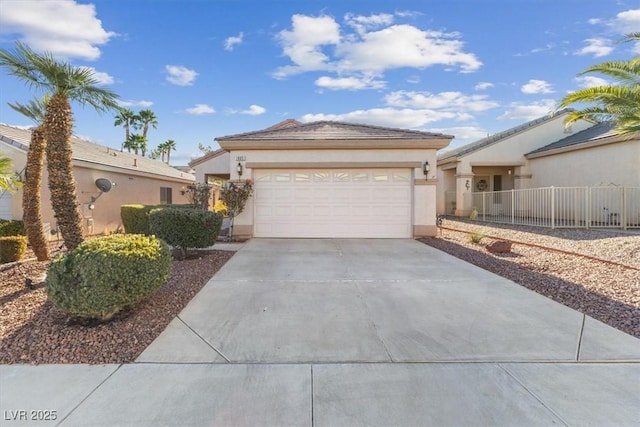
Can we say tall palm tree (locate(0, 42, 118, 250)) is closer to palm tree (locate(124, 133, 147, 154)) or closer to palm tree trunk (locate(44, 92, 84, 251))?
palm tree trunk (locate(44, 92, 84, 251))

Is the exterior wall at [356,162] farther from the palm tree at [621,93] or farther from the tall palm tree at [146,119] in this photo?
the tall palm tree at [146,119]

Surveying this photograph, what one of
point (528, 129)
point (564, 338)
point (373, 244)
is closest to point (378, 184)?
point (373, 244)

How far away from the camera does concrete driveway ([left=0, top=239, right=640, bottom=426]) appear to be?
9.21 feet

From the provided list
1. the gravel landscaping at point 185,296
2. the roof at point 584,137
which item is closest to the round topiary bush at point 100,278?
the gravel landscaping at point 185,296

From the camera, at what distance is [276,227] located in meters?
12.2

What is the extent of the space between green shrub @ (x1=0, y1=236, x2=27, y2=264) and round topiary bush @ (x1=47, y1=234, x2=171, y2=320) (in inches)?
204

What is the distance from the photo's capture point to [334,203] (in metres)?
12.2

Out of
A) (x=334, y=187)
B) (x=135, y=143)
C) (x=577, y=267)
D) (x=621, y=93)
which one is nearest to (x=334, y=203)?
(x=334, y=187)

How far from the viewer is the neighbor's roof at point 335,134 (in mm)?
11891

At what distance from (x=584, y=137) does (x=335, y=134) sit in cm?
1381

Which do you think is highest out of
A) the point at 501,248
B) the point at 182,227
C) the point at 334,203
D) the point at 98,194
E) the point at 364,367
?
the point at 98,194

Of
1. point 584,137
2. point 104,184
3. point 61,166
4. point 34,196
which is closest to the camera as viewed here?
point 61,166

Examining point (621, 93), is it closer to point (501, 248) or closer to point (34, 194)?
point (501, 248)

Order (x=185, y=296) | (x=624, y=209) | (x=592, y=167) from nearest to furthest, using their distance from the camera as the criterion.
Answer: (x=185, y=296) < (x=624, y=209) < (x=592, y=167)
